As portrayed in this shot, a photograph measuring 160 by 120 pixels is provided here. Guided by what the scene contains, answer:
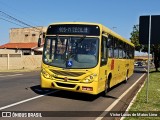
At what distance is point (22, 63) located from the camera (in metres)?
48.6

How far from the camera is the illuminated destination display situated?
13.8 m

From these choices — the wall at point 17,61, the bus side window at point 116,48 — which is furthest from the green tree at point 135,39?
the bus side window at point 116,48

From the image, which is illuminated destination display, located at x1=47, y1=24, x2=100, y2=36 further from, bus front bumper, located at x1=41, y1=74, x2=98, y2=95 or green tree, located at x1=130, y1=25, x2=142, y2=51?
green tree, located at x1=130, y1=25, x2=142, y2=51

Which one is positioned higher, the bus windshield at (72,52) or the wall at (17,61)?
the bus windshield at (72,52)

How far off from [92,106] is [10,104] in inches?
113

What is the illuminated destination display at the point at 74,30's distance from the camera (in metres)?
13.8

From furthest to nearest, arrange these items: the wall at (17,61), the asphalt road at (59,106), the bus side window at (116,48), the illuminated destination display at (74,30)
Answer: the wall at (17,61) → the bus side window at (116,48) → the illuminated destination display at (74,30) → the asphalt road at (59,106)

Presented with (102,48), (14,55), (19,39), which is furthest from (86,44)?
(19,39)

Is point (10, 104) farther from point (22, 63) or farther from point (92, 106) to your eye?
point (22, 63)

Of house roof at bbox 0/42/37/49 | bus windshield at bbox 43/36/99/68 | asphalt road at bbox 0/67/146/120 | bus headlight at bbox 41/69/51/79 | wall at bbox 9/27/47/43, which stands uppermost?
wall at bbox 9/27/47/43

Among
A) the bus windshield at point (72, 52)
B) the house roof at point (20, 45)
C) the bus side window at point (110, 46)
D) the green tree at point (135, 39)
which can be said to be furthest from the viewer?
the house roof at point (20, 45)

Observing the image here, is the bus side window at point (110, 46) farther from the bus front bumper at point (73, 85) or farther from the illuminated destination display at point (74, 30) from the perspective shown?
the bus front bumper at point (73, 85)

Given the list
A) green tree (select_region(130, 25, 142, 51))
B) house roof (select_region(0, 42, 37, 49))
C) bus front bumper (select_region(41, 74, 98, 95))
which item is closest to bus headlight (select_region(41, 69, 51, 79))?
bus front bumper (select_region(41, 74, 98, 95))

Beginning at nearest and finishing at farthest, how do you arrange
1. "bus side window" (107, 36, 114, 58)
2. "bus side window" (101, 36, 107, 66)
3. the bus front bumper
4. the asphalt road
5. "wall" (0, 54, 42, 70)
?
the asphalt road < the bus front bumper < "bus side window" (101, 36, 107, 66) < "bus side window" (107, 36, 114, 58) < "wall" (0, 54, 42, 70)
